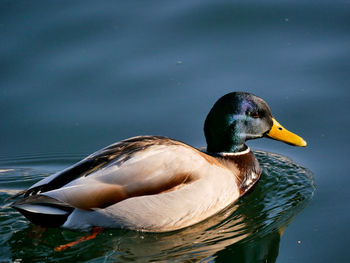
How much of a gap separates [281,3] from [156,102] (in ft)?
9.12

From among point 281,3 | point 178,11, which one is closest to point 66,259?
point 178,11

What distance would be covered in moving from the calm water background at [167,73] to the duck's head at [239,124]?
0.59m

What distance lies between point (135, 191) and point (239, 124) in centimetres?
153

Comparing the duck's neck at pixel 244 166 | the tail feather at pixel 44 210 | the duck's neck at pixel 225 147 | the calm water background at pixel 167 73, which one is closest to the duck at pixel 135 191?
the tail feather at pixel 44 210

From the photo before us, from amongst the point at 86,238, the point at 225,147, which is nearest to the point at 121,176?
the point at 86,238

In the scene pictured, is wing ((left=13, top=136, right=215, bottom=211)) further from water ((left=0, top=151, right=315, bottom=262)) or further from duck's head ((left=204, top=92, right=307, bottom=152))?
duck's head ((left=204, top=92, right=307, bottom=152))

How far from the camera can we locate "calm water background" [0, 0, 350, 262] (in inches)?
298

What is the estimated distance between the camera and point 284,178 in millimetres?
7188

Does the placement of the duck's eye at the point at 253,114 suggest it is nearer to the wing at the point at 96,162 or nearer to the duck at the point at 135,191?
the duck at the point at 135,191

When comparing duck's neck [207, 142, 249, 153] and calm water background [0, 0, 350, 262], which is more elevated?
calm water background [0, 0, 350, 262]

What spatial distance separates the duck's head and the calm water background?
1.92ft

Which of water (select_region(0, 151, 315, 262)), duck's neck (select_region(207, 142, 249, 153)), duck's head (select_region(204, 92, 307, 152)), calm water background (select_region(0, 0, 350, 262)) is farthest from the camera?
calm water background (select_region(0, 0, 350, 262))

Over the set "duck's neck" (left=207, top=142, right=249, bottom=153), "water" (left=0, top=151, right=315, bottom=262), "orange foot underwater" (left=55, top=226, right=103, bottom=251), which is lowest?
"water" (left=0, top=151, right=315, bottom=262)

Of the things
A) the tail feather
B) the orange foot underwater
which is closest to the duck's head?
the orange foot underwater
